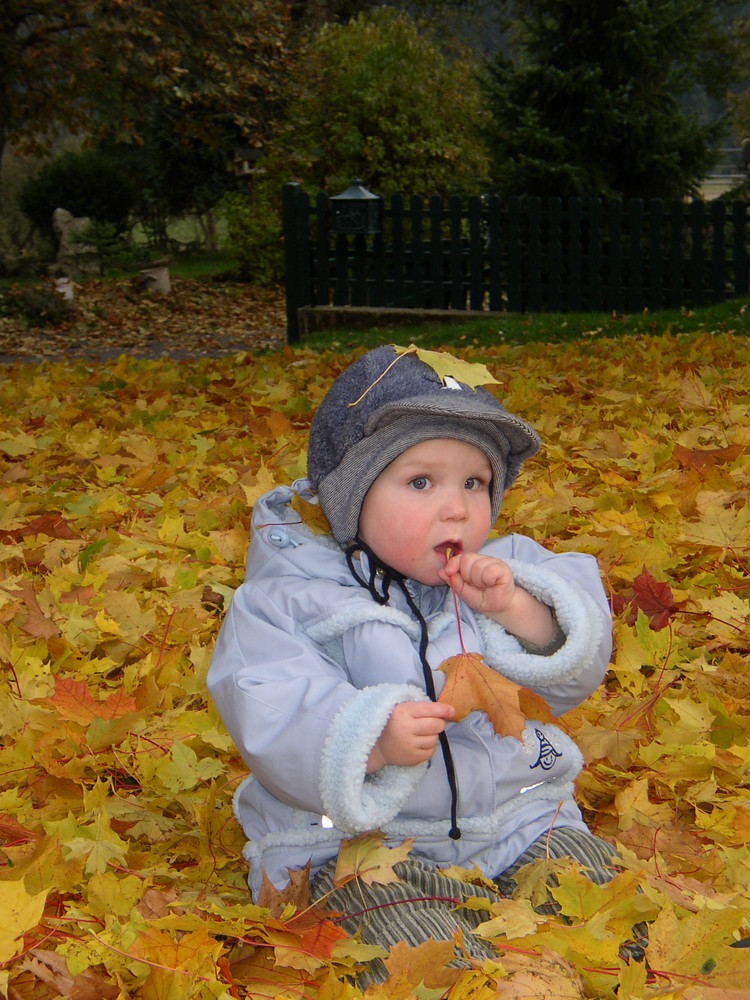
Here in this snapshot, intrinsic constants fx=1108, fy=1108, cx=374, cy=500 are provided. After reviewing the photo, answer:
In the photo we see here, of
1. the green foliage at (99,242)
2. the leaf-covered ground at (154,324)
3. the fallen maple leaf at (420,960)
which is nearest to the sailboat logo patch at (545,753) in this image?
the fallen maple leaf at (420,960)

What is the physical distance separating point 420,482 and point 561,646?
1.25ft

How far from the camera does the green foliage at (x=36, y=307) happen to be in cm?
1670

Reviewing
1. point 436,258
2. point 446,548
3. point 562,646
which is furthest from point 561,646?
point 436,258

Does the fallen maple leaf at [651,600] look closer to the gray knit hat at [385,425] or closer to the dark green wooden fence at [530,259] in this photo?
the gray knit hat at [385,425]

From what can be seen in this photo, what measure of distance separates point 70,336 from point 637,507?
1373 cm

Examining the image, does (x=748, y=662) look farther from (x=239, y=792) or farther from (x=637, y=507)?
(x=239, y=792)

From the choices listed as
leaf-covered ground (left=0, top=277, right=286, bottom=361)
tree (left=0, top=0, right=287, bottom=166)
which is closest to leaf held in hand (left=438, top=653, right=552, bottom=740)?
tree (left=0, top=0, right=287, bottom=166)

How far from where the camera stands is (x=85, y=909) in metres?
1.79

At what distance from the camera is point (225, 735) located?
233 centimetres

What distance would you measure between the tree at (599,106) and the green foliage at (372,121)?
505cm

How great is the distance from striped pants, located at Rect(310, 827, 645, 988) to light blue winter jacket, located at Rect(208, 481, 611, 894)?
0.04 meters

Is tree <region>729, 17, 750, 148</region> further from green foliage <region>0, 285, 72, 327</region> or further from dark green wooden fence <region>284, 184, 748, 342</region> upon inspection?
green foliage <region>0, 285, 72, 327</region>

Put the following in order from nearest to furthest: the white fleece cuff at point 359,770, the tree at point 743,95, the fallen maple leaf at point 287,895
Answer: the white fleece cuff at point 359,770 < the fallen maple leaf at point 287,895 < the tree at point 743,95

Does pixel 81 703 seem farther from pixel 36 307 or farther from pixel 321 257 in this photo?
pixel 36 307
